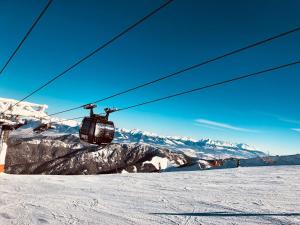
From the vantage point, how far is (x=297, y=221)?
970cm

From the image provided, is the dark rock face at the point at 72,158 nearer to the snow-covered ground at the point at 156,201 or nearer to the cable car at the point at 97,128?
the cable car at the point at 97,128

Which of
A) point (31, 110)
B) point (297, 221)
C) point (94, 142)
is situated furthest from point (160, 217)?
point (31, 110)

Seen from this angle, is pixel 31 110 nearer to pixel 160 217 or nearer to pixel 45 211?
pixel 45 211

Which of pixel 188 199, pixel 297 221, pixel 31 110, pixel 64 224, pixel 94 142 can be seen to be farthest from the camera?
pixel 31 110

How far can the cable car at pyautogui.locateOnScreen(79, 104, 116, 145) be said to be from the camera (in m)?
18.1

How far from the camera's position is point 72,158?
178375 mm

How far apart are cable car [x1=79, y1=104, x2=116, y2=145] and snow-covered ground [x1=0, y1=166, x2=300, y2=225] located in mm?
2436

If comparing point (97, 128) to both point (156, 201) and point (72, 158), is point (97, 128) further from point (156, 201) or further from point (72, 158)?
point (72, 158)

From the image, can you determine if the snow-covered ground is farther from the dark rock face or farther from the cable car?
the dark rock face

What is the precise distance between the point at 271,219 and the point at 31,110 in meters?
21.3

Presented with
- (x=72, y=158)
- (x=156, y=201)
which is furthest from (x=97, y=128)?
(x=72, y=158)

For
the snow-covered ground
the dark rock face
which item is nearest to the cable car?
the snow-covered ground

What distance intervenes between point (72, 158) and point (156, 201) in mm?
171688

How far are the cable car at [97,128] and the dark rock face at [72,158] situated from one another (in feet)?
464
